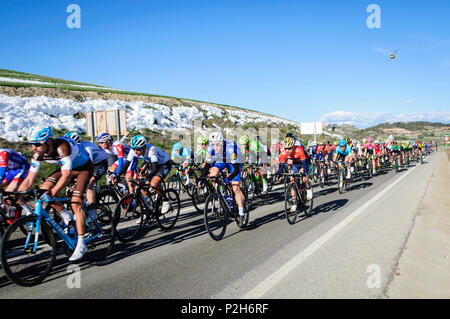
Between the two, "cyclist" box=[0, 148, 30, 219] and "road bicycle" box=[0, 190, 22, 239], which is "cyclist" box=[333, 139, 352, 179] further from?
"road bicycle" box=[0, 190, 22, 239]

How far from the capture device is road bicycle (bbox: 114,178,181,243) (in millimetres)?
6337

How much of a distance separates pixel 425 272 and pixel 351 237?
183 cm

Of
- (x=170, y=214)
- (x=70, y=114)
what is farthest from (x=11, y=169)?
(x=70, y=114)

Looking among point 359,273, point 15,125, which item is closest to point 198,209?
point 359,273

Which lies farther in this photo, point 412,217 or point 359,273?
point 412,217

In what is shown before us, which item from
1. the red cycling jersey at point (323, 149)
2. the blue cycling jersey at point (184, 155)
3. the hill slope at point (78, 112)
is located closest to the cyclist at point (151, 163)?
the blue cycling jersey at point (184, 155)

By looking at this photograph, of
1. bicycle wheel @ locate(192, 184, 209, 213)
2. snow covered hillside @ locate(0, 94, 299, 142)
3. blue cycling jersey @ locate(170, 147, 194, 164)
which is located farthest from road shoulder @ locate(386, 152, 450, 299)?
snow covered hillside @ locate(0, 94, 299, 142)

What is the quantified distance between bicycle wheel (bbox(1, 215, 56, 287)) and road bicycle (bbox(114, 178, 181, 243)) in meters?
1.42

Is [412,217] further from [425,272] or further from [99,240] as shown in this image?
[99,240]

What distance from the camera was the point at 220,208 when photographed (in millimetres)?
6535

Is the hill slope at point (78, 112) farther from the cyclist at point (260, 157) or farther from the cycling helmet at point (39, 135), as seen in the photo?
the cycling helmet at point (39, 135)

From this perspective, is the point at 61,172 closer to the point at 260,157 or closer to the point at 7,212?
the point at 7,212
